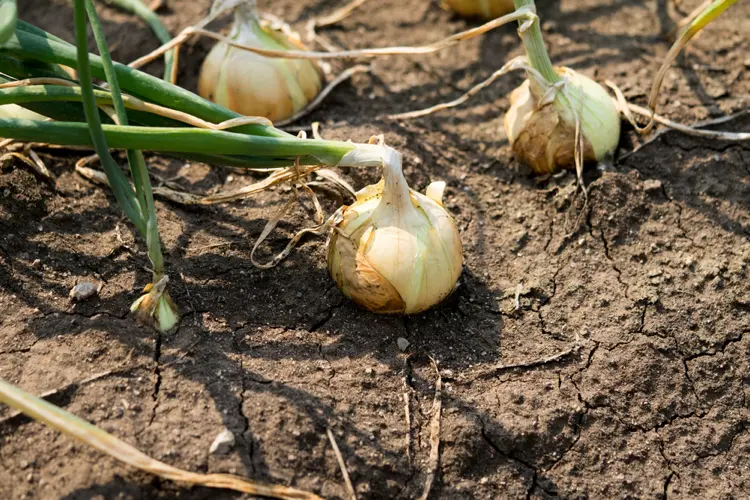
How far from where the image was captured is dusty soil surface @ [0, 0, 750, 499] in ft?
4.66

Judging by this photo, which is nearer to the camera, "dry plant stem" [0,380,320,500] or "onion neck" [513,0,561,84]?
"dry plant stem" [0,380,320,500]

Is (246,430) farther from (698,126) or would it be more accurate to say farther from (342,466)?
(698,126)

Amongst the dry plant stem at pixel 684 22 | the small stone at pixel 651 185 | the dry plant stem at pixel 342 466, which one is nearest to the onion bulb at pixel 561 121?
the small stone at pixel 651 185

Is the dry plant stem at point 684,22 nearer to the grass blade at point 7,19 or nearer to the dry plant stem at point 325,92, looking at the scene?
the dry plant stem at point 325,92

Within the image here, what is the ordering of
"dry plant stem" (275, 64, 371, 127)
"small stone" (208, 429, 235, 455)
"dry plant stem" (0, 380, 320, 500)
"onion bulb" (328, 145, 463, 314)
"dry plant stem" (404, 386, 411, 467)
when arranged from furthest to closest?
"dry plant stem" (275, 64, 371, 127) < "onion bulb" (328, 145, 463, 314) < "dry plant stem" (404, 386, 411, 467) < "small stone" (208, 429, 235, 455) < "dry plant stem" (0, 380, 320, 500)

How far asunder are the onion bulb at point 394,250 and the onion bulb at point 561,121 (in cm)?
46

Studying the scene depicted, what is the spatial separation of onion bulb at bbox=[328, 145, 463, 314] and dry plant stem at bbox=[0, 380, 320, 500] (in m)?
0.48

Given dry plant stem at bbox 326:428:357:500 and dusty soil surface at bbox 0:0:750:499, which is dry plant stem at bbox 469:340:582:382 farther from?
dry plant stem at bbox 326:428:357:500

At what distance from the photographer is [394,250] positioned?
1.56 meters

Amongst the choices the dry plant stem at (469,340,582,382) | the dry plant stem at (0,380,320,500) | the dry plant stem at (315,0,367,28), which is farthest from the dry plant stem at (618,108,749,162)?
the dry plant stem at (0,380,320,500)

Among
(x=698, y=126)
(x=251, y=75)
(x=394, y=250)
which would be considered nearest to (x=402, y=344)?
(x=394, y=250)

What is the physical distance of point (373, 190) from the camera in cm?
170

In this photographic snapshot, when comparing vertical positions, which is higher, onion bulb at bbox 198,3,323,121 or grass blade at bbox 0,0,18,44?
grass blade at bbox 0,0,18,44

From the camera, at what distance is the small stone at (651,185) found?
75.9 inches
